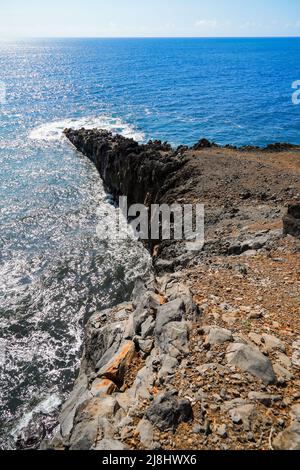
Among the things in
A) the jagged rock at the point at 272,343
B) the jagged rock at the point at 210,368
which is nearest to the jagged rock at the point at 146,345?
the jagged rock at the point at 210,368

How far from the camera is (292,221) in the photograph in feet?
60.0

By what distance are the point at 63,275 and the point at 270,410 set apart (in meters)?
20.1

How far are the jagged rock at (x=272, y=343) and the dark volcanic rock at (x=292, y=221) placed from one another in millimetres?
8896

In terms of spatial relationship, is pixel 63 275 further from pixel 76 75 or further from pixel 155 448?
pixel 76 75

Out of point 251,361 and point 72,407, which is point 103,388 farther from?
point 251,361

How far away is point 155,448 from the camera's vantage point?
8281 millimetres

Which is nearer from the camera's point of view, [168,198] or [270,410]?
[270,410]

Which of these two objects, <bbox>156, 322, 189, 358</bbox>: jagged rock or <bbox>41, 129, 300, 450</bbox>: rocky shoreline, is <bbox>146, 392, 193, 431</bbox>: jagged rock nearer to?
<bbox>41, 129, 300, 450</bbox>: rocky shoreline

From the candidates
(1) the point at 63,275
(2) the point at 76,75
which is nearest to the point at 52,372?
(1) the point at 63,275

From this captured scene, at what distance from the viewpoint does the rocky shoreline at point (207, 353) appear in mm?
8555

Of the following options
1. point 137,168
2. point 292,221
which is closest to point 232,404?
point 292,221

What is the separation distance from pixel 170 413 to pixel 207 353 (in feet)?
7.80
